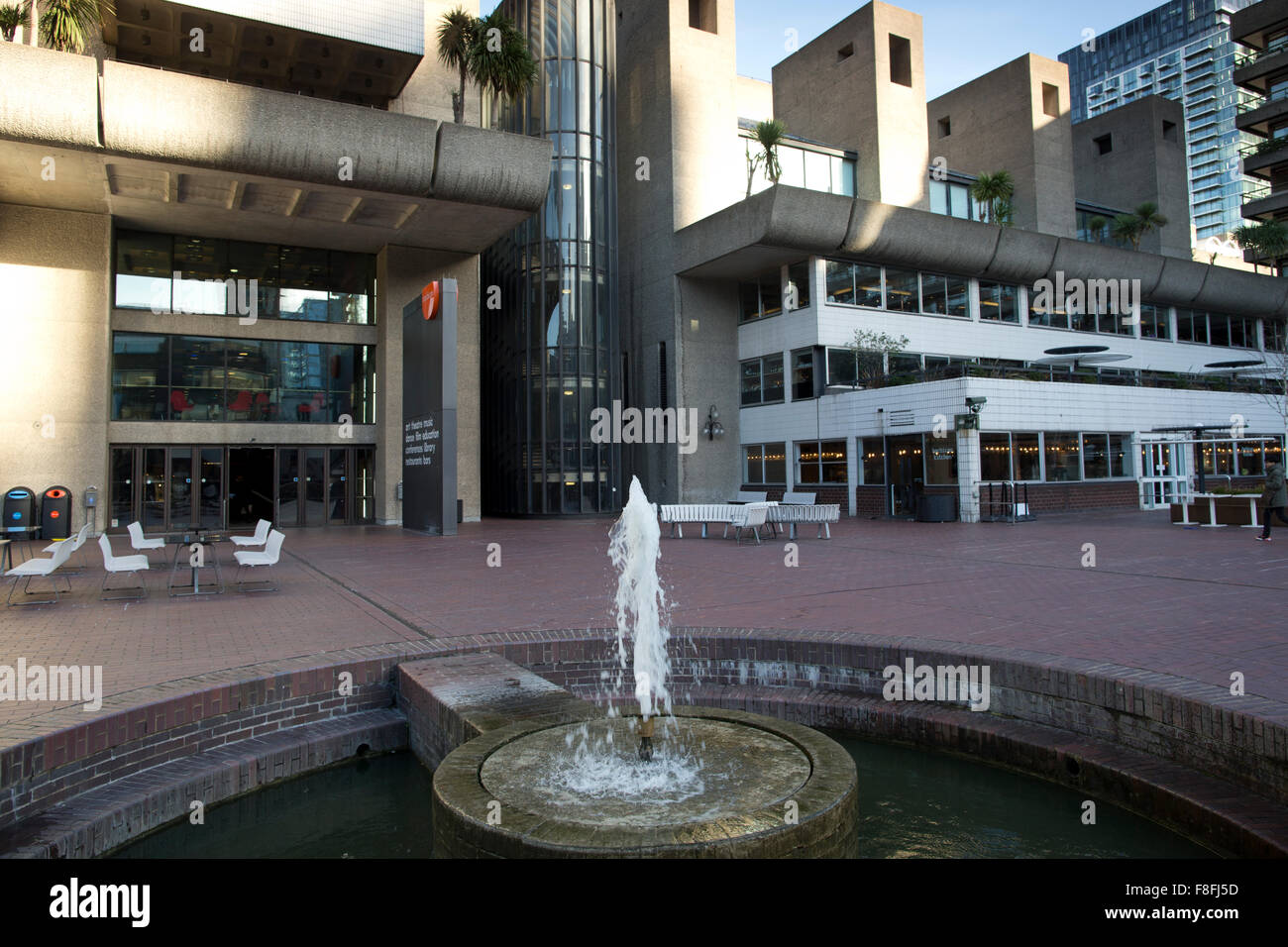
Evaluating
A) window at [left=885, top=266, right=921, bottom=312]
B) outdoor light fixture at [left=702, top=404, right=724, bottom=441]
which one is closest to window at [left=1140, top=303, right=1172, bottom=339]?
window at [left=885, top=266, right=921, bottom=312]

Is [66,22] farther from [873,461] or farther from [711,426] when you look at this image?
[873,461]

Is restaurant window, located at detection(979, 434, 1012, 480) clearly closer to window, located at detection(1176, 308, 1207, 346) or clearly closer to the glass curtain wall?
the glass curtain wall

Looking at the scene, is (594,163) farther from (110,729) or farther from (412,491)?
(110,729)

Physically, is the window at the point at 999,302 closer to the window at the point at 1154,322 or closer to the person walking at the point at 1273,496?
the window at the point at 1154,322

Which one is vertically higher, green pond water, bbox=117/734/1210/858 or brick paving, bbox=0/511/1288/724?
brick paving, bbox=0/511/1288/724

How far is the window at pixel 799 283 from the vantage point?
2727cm

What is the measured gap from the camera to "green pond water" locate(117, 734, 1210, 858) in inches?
163

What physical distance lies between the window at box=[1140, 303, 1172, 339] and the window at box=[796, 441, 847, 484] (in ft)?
58.4

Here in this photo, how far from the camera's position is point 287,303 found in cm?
2364

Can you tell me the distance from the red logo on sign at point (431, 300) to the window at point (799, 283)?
13.6 metres

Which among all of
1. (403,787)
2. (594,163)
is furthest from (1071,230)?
(403,787)

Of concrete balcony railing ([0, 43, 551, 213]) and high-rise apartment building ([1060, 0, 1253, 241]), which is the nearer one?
concrete balcony railing ([0, 43, 551, 213])
